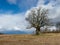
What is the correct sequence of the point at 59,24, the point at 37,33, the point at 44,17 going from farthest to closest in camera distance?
the point at 59,24, the point at 44,17, the point at 37,33

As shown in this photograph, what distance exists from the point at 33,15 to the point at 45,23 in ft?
16.7

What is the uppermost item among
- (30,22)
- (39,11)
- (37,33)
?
(39,11)

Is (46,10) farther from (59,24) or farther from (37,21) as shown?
(59,24)

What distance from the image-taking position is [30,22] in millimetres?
60938

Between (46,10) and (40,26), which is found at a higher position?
(46,10)

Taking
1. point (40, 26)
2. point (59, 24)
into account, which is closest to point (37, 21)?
point (40, 26)

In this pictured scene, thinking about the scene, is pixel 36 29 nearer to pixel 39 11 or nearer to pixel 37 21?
pixel 37 21

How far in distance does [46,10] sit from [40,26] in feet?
20.4

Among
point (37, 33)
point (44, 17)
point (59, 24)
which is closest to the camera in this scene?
point (37, 33)

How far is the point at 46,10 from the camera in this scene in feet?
207

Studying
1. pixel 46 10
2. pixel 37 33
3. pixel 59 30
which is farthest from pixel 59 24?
pixel 37 33

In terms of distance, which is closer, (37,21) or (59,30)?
(37,21)

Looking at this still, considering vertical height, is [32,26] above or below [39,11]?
below

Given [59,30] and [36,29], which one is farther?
[59,30]
